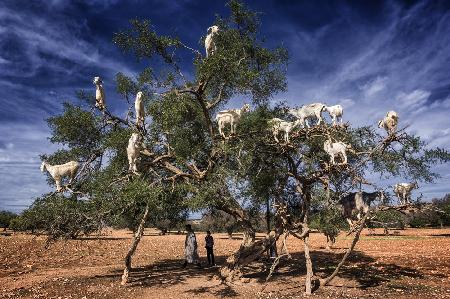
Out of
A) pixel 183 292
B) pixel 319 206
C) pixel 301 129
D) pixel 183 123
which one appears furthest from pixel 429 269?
pixel 183 123

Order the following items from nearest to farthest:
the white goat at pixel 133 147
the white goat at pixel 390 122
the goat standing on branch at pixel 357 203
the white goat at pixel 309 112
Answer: the white goat at pixel 390 122, the white goat at pixel 133 147, the goat standing on branch at pixel 357 203, the white goat at pixel 309 112

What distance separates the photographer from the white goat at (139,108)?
15273 millimetres

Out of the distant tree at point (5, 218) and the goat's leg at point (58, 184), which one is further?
the distant tree at point (5, 218)

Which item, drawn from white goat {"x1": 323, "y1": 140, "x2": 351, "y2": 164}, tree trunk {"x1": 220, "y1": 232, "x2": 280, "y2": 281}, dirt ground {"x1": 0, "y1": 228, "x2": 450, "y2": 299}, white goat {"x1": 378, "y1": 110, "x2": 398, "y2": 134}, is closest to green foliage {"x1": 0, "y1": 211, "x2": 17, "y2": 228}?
dirt ground {"x1": 0, "y1": 228, "x2": 450, "y2": 299}

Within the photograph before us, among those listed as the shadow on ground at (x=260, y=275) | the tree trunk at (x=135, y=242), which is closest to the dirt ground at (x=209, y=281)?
the shadow on ground at (x=260, y=275)

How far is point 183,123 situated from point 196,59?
441 centimetres

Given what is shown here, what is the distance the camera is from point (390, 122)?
45.1 ft

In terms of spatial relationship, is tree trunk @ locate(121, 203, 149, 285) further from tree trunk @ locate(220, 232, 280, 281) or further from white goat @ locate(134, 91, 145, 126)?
tree trunk @ locate(220, 232, 280, 281)

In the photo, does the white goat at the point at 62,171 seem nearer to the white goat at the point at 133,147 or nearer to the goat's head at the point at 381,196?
the white goat at the point at 133,147

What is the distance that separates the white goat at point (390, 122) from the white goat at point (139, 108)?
8983mm

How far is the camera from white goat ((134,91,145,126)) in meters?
15.3

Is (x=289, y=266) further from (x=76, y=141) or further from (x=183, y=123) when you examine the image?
(x=76, y=141)

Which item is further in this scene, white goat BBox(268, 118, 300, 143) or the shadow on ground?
the shadow on ground

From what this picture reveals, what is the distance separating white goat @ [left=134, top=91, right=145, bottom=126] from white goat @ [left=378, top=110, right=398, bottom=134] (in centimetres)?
898
